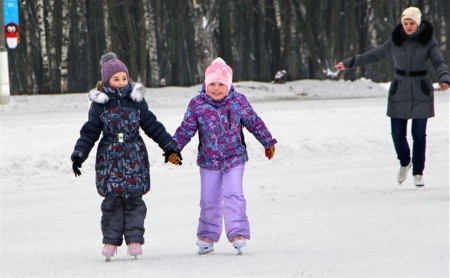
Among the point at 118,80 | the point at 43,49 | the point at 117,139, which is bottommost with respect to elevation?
the point at 43,49

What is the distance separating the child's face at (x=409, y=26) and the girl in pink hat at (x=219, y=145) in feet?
A: 12.1

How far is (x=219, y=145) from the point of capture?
7184mm

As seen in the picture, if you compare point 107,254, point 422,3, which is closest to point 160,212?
point 107,254

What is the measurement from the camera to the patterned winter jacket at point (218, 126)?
7172 mm

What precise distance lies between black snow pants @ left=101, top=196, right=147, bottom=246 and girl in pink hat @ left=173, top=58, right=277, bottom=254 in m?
0.42

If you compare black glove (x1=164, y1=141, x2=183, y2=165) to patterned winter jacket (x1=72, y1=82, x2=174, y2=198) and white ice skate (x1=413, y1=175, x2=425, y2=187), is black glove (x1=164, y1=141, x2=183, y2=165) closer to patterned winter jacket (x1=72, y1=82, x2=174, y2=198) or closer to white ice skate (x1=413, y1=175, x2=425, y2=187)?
patterned winter jacket (x1=72, y1=82, x2=174, y2=198)

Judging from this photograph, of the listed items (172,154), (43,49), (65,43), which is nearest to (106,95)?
(172,154)

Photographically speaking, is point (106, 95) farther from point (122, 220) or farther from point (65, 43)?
point (65, 43)

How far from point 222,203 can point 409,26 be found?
397cm

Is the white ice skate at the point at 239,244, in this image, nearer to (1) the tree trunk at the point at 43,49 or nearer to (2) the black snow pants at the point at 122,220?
(2) the black snow pants at the point at 122,220

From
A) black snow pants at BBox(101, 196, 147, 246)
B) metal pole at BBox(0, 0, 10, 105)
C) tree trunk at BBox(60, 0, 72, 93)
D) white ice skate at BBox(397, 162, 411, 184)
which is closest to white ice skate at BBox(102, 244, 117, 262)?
black snow pants at BBox(101, 196, 147, 246)

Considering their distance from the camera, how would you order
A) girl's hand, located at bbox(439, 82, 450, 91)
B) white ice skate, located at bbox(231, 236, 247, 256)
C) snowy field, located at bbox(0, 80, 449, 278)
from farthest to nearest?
girl's hand, located at bbox(439, 82, 450, 91), white ice skate, located at bbox(231, 236, 247, 256), snowy field, located at bbox(0, 80, 449, 278)

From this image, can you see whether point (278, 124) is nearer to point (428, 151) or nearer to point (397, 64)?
point (428, 151)

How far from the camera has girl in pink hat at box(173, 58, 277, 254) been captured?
717 centimetres
